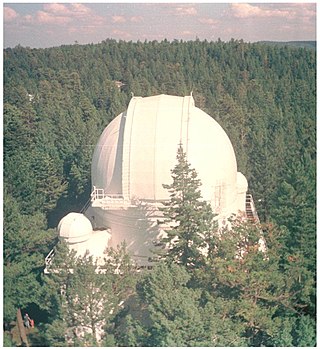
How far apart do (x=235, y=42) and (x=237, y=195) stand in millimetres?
59084

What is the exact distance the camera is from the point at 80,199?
3494 cm

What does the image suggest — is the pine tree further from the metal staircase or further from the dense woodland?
the metal staircase

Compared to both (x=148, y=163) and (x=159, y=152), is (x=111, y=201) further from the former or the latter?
(x=159, y=152)

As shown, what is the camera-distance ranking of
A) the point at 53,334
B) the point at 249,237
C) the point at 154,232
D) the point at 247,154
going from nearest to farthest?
the point at 53,334
the point at 249,237
the point at 154,232
the point at 247,154

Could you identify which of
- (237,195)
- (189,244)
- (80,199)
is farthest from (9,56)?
(189,244)

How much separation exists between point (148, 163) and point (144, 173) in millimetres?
495

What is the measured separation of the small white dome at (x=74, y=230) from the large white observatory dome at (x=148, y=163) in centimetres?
117

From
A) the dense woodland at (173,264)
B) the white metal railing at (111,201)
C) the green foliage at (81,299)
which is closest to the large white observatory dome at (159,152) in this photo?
the white metal railing at (111,201)

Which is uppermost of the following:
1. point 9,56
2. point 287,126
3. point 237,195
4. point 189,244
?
point 9,56

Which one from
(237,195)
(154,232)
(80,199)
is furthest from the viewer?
(80,199)

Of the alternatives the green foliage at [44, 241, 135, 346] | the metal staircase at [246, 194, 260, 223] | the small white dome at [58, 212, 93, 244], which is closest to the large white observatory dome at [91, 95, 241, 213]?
the small white dome at [58, 212, 93, 244]

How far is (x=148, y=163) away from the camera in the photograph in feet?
71.9

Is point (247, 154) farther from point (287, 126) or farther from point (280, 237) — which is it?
point (280, 237)

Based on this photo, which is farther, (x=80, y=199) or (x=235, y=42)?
(x=235, y=42)
